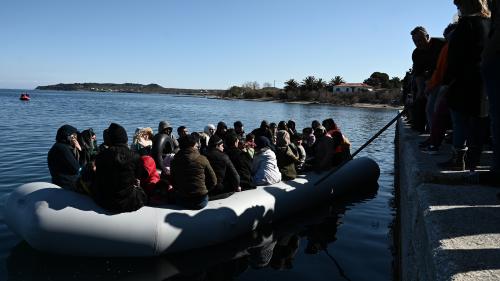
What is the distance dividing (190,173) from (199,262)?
1.30 meters

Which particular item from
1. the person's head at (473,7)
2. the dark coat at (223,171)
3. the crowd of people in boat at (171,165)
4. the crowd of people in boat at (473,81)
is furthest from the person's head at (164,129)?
the person's head at (473,7)

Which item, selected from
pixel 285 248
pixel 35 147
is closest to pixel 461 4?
pixel 285 248

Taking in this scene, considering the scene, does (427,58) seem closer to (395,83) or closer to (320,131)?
(320,131)

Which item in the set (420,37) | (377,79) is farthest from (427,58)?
(377,79)

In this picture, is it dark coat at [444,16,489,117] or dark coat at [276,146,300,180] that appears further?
dark coat at [276,146,300,180]

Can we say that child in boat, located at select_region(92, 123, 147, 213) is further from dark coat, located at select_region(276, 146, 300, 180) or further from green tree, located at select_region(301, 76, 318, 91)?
green tree, located at select_region(301, 76, 318, 91)

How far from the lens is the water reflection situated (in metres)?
5.37

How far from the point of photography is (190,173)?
611 cm

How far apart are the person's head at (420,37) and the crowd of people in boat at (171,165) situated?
8.62 ft

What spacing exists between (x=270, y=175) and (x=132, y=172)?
281 cm

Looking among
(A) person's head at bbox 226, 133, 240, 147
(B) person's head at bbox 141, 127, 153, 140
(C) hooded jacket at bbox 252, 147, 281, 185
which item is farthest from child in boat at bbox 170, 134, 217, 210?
(B) person's head at bbox 141, 127, 153, 140

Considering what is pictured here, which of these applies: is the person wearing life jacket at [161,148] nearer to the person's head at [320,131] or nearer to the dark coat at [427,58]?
the person's head at [320,131]

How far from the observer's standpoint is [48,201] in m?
5.55

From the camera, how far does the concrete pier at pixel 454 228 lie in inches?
89.8
